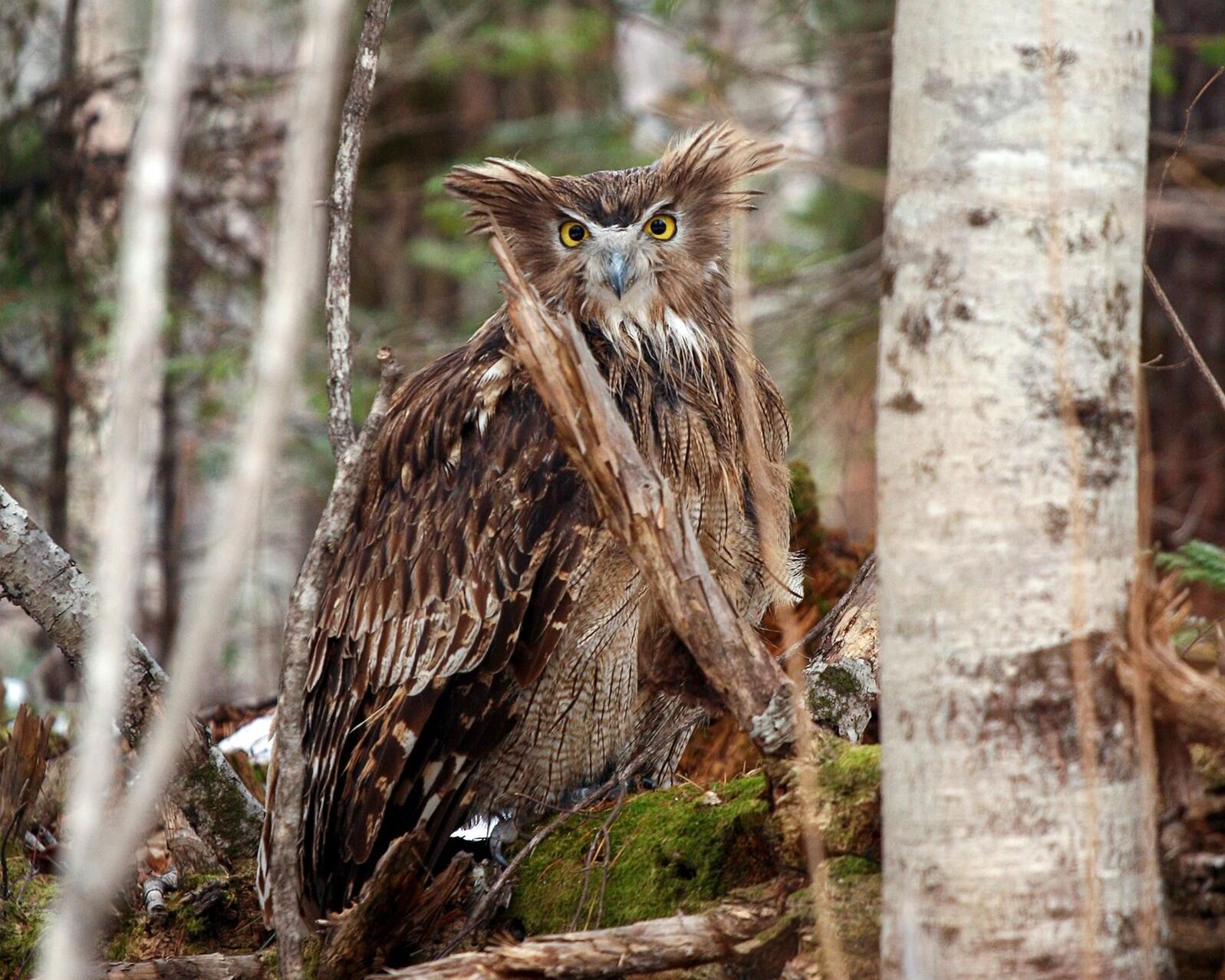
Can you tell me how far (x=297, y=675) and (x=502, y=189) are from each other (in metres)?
1.61

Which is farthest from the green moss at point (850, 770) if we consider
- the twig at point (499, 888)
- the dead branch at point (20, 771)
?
the dead branch at point (20, 771)

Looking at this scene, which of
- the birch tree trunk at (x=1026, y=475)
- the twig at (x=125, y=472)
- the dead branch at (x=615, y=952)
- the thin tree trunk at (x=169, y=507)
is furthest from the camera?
the thin tree trunk at (x=169, y=507)

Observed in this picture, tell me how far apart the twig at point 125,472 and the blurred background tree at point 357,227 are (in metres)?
3.38

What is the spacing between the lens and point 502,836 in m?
3.41

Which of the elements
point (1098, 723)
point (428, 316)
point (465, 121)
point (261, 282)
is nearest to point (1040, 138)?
point (1098, 723)

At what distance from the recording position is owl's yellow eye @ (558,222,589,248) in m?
3.44

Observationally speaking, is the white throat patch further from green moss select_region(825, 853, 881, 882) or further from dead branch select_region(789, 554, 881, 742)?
green moss select_region(825, 853, 881, 882)

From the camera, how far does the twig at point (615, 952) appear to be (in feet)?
7.16

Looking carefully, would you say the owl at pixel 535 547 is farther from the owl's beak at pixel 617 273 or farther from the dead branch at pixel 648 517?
the dead branch at pixel 648 517

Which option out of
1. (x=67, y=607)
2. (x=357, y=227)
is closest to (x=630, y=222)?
(x=67, y=607)

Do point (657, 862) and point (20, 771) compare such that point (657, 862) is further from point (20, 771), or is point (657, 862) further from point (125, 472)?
point (125, 472)

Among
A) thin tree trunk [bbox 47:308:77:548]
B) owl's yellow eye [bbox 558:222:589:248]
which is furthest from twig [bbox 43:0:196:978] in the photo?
thin tree trunk [bbox 47:308:77:548]

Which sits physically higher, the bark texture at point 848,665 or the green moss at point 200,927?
the bark texture at point 848,665

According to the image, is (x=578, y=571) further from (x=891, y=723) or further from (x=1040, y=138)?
(x=1040, y=138)
